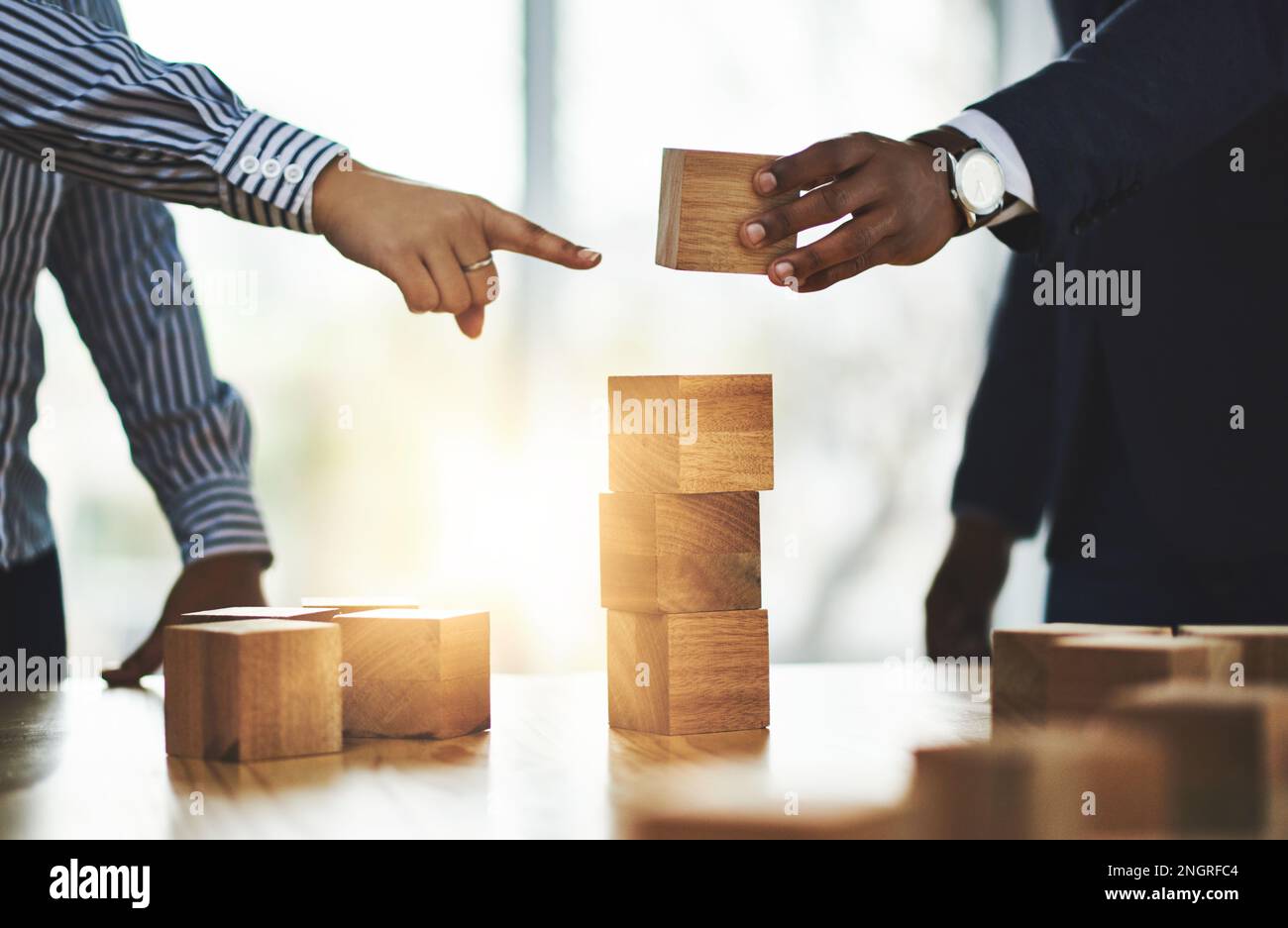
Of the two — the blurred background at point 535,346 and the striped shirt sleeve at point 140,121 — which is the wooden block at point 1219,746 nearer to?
the striped shirt sleeve at point 140,121

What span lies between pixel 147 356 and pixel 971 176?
1.15 m

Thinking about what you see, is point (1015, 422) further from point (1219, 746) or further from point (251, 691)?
point (251, 691)

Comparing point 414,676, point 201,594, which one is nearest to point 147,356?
point 201,594

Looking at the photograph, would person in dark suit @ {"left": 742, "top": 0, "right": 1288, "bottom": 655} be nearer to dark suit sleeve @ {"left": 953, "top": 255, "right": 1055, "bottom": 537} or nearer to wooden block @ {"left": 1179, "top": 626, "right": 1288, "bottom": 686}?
dark suit sleeve @ {"left": 953, "top": 255, "right": 1055, "bottom": 537}

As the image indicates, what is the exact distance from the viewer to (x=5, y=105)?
Answer: 1.28 m

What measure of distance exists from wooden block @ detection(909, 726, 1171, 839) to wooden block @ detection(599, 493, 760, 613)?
251 mm

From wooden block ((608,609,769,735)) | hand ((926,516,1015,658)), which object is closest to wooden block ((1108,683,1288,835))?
wooden block ((608,609,769,735))

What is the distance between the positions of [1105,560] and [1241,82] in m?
0.58

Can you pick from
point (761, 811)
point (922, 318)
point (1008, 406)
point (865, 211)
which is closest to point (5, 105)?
point (865, 211)

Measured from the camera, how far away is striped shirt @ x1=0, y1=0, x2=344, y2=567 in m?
1.27

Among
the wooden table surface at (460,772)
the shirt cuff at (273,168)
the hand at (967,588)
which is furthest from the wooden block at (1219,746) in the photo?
the shirt cuff at (273,168)

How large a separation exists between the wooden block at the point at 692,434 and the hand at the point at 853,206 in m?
0.12

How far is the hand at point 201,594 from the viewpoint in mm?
1547

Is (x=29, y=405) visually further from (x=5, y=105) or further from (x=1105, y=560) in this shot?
(x=1105, y=560)
